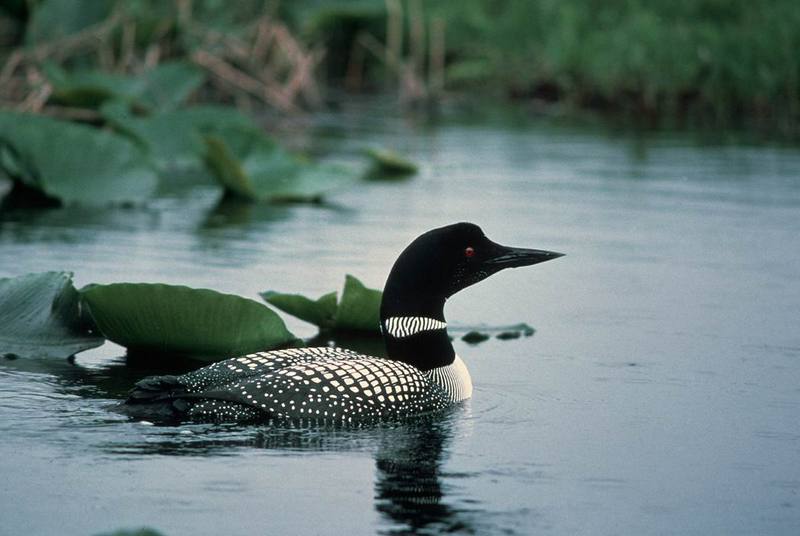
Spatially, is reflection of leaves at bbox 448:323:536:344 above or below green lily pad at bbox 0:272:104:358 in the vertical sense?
below

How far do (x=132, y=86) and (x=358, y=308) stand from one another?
22.2 feet

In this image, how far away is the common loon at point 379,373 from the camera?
17.0 ft

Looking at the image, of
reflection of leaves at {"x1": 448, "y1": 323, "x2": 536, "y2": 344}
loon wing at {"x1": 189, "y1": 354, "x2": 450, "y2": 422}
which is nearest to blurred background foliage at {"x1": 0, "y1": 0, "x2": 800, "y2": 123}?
reflection of leaves at {"x1": 448, "y1": 323, "x2": 536, "y2": 344}

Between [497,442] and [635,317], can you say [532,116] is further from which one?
[497,442]

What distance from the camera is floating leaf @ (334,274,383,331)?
6.58 m

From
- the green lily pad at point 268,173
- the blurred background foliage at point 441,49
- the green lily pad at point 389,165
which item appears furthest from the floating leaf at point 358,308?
the blurred background foliage at point 441,49

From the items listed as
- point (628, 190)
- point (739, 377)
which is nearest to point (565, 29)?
point (628, 190)

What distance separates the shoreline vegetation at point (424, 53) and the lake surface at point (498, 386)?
196cm

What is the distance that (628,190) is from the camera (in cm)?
1254

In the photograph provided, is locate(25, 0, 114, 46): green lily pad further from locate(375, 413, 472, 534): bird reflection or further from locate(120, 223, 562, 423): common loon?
locate(375, 413, 472, 534): bird reflection

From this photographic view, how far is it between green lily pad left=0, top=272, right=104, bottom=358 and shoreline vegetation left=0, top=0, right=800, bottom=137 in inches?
246

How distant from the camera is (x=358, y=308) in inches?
263

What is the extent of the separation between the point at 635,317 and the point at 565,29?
39.7ft

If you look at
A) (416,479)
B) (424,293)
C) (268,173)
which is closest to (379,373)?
(424,293)
